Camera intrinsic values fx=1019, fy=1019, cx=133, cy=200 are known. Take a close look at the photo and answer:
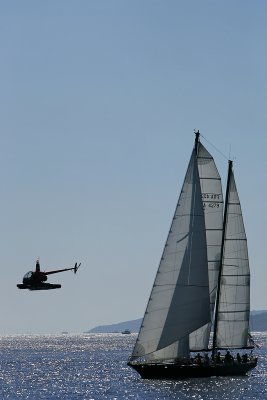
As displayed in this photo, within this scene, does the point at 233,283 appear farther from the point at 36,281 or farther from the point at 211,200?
the point at 36,281

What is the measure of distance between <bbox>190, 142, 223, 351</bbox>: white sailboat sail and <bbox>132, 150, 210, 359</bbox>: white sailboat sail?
2345 mm

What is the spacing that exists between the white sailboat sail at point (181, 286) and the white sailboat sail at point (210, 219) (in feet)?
7.70

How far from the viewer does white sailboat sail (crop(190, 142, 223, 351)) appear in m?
90.6

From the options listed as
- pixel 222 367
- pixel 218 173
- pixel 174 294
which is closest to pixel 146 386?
pixel 222 367

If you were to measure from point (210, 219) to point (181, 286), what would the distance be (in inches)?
354

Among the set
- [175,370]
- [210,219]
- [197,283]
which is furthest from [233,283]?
[175,370]

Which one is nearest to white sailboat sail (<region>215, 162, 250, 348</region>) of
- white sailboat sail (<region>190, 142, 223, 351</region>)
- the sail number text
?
white sailboat sail (<region>190, 142, 223, 351</region>)

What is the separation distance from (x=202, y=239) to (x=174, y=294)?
5428 millimetres

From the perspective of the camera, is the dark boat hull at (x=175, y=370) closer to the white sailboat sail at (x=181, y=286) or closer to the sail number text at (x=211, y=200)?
the white sailboat sail at (x=181, y=286)

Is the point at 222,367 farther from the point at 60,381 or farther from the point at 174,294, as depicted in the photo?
the point at 60,381

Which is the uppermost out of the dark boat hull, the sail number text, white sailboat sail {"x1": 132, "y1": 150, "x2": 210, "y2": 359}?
the sail number text

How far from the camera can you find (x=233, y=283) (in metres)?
94.2

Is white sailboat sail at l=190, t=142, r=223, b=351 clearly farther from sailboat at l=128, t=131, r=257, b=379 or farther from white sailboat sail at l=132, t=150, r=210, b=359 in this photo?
white sailboat sail at l=132, t=150, r=210, b=359

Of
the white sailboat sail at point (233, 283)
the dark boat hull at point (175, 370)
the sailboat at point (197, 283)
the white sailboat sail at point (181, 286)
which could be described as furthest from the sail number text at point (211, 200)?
the dark boat hull at point (175, 370)
